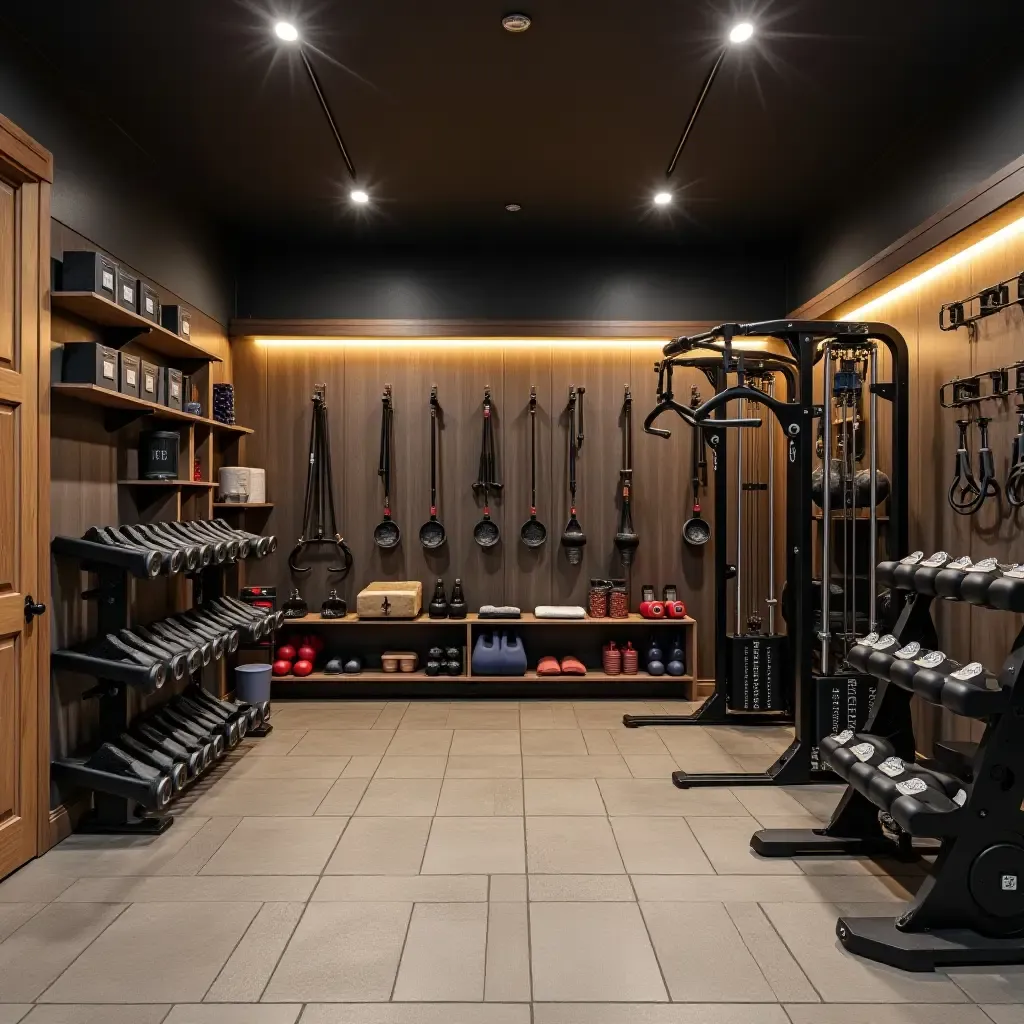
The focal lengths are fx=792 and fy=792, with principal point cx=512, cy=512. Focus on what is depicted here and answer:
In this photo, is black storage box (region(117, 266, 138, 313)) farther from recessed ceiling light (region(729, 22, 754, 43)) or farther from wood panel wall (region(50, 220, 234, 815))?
recessed ceiling light (region(729, 22, 754, 43))

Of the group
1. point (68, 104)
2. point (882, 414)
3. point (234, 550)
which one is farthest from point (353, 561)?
point (882, 414)

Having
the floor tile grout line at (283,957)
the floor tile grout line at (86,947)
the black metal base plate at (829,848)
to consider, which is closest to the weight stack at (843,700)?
the black metal base plate at (829,848)

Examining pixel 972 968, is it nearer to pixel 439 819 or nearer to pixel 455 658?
pixel 439 819

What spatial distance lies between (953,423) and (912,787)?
2.21 metres

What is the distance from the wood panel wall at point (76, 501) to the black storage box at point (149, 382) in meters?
0.22

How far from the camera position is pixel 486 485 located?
624 cm

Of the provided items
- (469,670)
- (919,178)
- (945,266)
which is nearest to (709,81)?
(919,178)

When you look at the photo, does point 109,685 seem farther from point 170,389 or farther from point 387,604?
point 387,604

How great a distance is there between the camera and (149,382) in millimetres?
4074

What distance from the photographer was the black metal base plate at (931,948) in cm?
243

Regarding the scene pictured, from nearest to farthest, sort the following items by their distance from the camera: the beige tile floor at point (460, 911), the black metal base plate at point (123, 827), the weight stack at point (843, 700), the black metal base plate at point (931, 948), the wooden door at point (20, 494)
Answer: the beige tile floor at point (460, 911)
the black metal base plate at point (931, 948)
the wooden door at point (20, 494)
the black metal base plate at point (123, 827)
the weight stack at point (843, 700)

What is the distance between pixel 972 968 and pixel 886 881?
58 centimetres

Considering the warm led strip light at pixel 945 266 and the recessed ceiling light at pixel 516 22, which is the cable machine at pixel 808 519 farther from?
the recessed ceiling light at pixel 516 22

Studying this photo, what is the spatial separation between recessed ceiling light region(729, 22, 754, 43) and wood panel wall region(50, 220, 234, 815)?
10.2 ft
